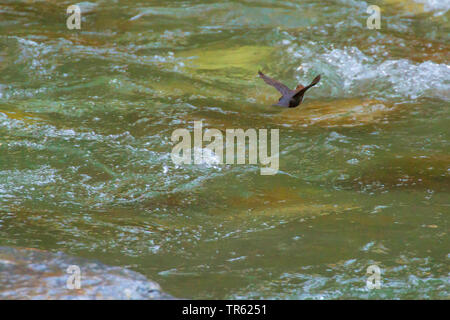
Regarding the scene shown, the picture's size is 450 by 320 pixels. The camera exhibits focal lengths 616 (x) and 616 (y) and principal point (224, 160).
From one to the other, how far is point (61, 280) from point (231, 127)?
7.17 feet

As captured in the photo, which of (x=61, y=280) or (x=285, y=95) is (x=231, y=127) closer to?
(x=285, y=95)

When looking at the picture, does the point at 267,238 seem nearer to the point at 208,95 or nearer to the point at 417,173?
the point at 417,173

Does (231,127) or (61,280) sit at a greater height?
(231,127)

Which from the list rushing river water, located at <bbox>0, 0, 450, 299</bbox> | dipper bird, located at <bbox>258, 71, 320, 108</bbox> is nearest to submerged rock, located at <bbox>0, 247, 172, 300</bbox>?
rushing river water, located at <bbox>0, 0, 450, 299</bbox>

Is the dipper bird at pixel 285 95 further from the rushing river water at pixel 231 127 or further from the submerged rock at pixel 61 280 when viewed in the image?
the submerged rock at pixel 61 280

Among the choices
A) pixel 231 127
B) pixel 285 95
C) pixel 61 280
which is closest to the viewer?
pixel 61 280

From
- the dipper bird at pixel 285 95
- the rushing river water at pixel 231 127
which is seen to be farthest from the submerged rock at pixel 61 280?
the dipper bird at pixel 285 95

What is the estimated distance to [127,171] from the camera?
3475 mm

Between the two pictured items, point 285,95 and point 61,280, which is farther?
point 285,95

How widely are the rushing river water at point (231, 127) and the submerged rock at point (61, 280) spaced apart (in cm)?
12

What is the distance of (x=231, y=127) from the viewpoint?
13.7 feet

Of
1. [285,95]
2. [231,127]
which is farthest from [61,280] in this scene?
[285,95]

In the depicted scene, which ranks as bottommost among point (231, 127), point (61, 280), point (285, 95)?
point (61, 280)

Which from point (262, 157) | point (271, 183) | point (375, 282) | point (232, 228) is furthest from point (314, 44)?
point (375, 282)
